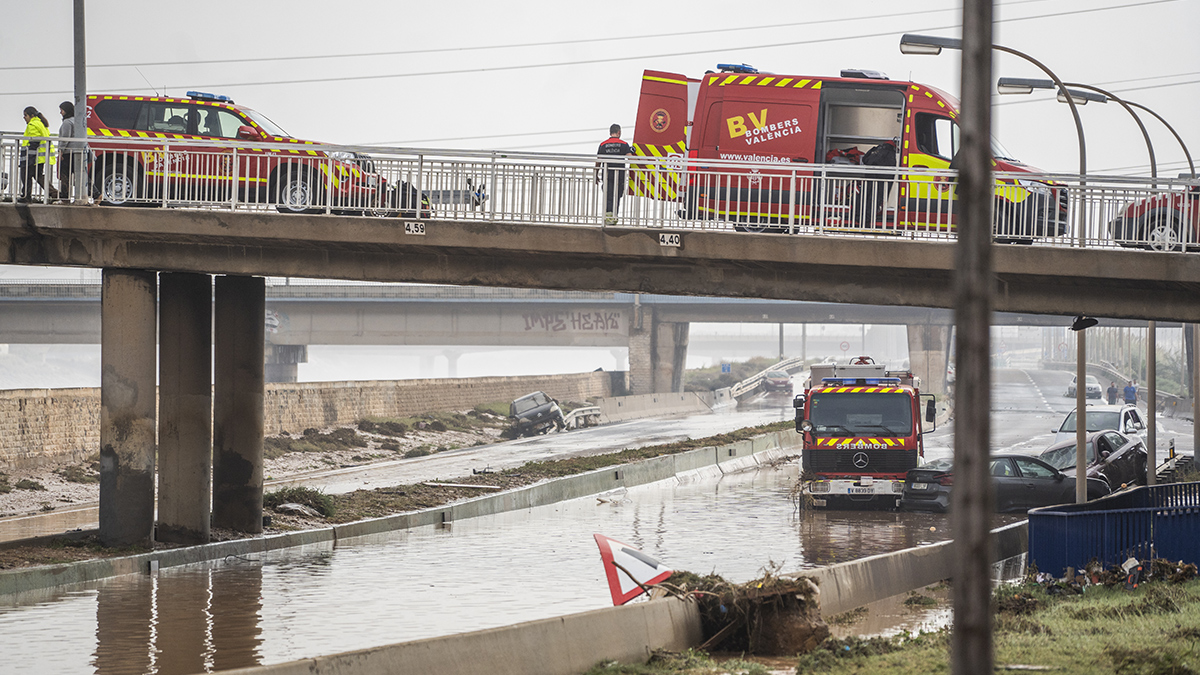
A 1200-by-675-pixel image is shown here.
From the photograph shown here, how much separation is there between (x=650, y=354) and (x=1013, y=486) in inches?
2478

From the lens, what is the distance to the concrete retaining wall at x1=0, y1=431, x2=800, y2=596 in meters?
16.1

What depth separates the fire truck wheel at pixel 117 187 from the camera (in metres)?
18.8

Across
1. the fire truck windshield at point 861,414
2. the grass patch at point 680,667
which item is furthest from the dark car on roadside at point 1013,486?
the grass patch at point 680,667

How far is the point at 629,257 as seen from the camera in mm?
18703

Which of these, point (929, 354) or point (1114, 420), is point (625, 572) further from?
point (929, 354)

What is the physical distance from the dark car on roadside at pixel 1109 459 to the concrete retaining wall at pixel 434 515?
10.8 meters

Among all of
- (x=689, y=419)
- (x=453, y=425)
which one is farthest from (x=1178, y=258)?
(x=689, y=419)

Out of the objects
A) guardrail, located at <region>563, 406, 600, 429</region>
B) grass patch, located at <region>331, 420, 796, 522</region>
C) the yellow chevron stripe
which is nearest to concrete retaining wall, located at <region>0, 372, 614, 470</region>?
grass patch, located at <region>331, 420, 796, 522</region>

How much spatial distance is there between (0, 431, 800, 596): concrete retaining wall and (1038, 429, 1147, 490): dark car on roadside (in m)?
10.8

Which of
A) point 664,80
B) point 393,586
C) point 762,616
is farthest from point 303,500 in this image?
point 762,616

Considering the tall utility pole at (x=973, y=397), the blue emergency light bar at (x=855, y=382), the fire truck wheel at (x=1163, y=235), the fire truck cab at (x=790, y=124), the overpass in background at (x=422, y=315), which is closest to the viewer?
the tall utility pole at (x=973, y=397)

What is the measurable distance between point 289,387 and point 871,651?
39.8 m

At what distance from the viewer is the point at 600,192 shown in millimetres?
18656

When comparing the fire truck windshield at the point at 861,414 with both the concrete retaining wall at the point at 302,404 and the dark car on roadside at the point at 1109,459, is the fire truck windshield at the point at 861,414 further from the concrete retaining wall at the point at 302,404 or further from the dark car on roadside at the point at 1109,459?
the concrete retaining wall at the point at 302,404
